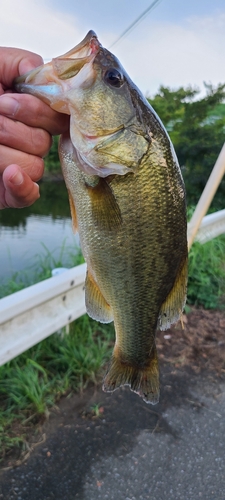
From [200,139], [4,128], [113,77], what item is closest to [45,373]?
[4,128]

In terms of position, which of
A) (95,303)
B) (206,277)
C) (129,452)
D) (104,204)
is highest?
(104,204)

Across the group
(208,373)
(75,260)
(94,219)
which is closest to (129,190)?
(94,219)

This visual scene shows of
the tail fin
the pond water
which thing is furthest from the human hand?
the pond water

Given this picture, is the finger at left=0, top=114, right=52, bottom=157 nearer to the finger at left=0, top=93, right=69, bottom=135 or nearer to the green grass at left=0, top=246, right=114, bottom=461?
the finger at left=0, top=93, right=69, bottom=135

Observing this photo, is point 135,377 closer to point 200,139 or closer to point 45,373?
point 45,373

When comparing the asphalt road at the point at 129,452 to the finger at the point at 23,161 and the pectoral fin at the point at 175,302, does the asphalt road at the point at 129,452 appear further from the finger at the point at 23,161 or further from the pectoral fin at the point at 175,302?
the finger at the point at 23,161

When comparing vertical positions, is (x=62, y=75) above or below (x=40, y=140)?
above

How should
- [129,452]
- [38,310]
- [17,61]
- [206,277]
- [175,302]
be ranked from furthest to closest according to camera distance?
1. [206,277]
2. [38,310]
3. [129,452]
4. [175,302]
5. [17,61]
